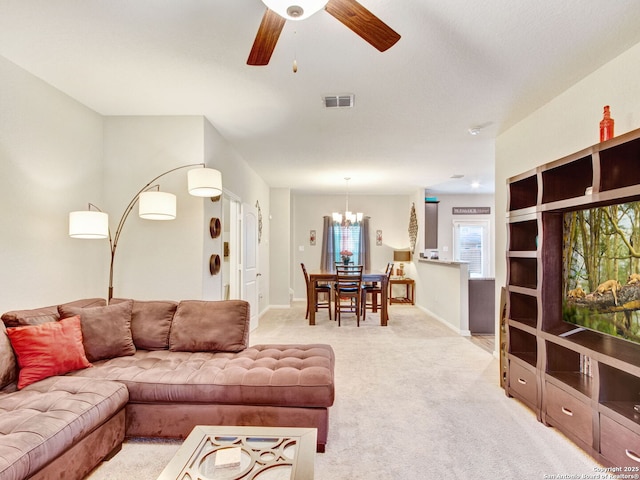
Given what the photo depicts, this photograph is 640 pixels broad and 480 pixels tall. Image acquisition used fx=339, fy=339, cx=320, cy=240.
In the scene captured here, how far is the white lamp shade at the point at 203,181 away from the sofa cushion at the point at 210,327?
39.4 inches

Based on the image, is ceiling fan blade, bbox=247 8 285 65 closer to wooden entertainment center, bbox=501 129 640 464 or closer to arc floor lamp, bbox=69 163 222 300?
arc floor lamp, bbox=69 163 222 300

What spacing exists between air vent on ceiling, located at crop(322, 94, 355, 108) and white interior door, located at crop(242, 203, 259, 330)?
2363 mm


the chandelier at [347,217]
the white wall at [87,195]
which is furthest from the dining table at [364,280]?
the white wall at [87,195]

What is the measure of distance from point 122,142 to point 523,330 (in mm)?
4133

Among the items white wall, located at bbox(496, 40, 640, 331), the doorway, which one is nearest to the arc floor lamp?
the doorway

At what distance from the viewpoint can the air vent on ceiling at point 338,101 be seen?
9.58ft

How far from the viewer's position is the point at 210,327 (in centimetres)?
274

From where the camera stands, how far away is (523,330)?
2.78 m

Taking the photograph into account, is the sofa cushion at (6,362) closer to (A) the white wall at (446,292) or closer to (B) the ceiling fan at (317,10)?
(B) the ceiling fan at (317,10)

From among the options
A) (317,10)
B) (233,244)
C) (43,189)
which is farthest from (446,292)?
(43,189)

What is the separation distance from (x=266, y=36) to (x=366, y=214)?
6794mm

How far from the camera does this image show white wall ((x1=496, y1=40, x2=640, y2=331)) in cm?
227

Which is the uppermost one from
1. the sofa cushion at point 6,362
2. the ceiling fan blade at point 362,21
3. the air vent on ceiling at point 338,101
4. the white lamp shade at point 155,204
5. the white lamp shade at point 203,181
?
the air vent on ceiling at point 338,101

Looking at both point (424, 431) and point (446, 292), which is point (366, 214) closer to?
point (446, 292)
